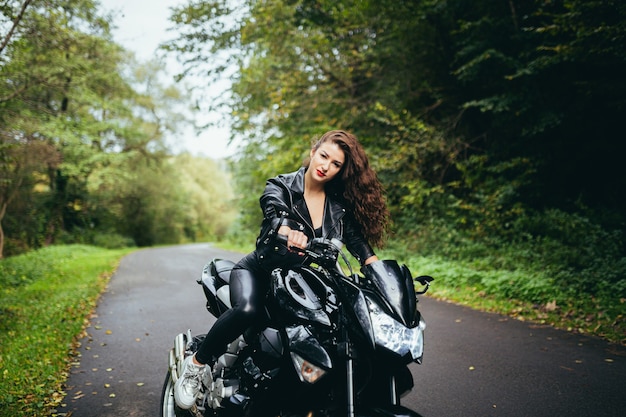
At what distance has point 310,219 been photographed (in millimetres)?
2451

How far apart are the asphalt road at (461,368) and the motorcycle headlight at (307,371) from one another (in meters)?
1.88

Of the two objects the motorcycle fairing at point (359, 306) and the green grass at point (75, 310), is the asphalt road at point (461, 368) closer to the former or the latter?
the green grass at point (75, 310)

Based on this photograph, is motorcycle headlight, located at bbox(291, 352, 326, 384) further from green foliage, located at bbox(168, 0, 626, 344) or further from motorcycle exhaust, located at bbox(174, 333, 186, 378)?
green foliage, located at bbox(168, 0, 626, 344)

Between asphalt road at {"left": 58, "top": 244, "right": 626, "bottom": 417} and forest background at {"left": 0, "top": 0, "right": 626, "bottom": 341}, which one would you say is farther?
forest background at {"left": 0, "top": 0, "right": 626, "bottom": 341}

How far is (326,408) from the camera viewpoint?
6.34 ft

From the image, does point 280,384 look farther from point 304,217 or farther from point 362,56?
point 362,56

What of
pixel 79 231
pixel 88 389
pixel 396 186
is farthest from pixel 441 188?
pixel 79 231

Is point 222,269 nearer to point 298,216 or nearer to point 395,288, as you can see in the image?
point 298,216

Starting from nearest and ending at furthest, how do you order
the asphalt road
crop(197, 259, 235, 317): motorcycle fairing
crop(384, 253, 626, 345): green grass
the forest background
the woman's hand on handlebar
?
the woman's hand on handlebar
crop(197, 259, 235, 317): motorcycle fairing
the asphalt road
crop(384, 253, 626, 345): green grass
the forest background

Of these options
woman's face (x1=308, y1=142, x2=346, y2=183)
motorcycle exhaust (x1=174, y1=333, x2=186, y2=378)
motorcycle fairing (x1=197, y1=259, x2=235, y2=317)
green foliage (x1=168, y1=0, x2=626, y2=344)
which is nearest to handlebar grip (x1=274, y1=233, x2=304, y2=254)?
woman's face (x1=308, y1=142, x2=346, y2=183)

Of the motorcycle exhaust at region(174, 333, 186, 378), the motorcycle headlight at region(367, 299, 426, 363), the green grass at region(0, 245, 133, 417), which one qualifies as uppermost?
the motorcycle headlight at region(367, 299, 426, 363)

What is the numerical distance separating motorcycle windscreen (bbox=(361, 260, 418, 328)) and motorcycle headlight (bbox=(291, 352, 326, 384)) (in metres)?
0.41

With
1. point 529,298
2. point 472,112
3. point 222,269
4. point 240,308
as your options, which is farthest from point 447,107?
point 240,308

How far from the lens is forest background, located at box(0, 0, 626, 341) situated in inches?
285
